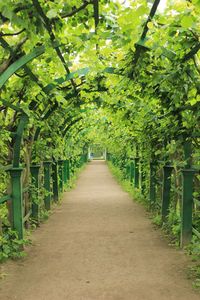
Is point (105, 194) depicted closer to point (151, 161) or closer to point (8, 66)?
point (151, 161)

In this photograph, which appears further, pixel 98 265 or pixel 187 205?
pixel 187 205

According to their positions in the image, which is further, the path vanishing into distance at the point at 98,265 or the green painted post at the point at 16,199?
the green painted post at the point at 16,199

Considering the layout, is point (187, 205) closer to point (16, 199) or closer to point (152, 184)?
point (16, 199)

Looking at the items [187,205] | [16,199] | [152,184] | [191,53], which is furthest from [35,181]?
[191,53]

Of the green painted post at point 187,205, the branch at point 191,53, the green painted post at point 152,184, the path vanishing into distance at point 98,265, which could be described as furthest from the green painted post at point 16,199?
the green painted post at point 152,184

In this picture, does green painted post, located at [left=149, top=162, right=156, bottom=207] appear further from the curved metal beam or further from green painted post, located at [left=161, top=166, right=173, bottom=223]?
the curved metal beam

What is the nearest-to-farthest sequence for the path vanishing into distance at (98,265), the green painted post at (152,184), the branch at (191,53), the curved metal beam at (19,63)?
the branch at (191,53) → the curved metal beam at (19,63) → the path vanishing into distance at (98,265) → the green painted post at (152,184)

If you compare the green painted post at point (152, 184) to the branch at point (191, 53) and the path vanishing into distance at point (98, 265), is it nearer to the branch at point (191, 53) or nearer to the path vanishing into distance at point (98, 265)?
the path vanishing into distance at point (98, 265)

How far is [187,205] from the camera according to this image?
19.6ft

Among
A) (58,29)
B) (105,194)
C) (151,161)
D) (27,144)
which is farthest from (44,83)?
(105,194)

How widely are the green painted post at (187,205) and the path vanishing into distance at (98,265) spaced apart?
0.29 meters

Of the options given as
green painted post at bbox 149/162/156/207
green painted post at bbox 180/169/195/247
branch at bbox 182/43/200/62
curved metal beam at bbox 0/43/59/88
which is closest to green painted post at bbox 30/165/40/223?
green painted post at bbox 149/162/156/207

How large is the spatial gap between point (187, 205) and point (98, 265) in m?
1.63

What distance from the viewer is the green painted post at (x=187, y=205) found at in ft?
19.4
